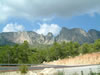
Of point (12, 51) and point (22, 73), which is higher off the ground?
point (12, 51)

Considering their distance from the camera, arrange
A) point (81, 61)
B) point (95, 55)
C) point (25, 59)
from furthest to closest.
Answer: point (25, 59) < point (81, 61) < point (95, 55)

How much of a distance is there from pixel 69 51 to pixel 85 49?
8320mm

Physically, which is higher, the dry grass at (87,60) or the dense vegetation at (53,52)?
the dense vegetation at (53,52)

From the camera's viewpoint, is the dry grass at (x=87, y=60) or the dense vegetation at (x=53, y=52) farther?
the dense vegetation at (x=53, y=52)

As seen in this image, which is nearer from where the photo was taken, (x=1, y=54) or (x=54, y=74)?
(x=54, y=74)

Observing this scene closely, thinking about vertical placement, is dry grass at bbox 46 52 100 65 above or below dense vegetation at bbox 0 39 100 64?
below

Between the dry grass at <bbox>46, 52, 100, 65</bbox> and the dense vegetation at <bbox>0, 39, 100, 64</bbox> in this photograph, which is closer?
the dry grass at <bbox>46, 52, 100, 65</bbox>

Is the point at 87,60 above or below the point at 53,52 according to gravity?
below

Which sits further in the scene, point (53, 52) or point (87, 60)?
point (53, 52)

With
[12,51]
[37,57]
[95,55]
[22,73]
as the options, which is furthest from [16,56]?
[22,73]

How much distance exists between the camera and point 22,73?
18.1 m

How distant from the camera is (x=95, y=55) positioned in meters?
36.8

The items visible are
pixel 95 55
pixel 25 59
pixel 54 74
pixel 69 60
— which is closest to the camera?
pixel 54 74

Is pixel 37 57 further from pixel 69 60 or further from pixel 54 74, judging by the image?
pixel 54 74
